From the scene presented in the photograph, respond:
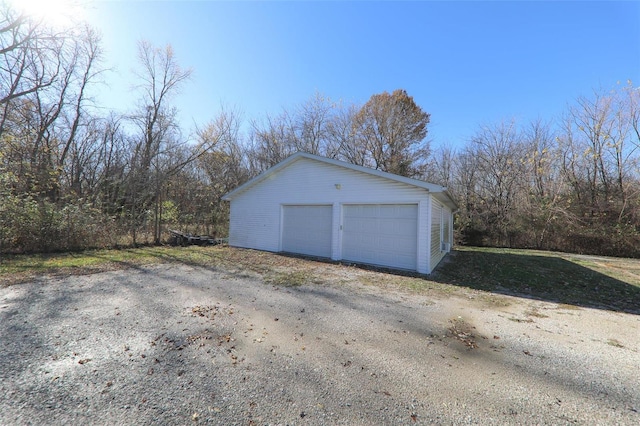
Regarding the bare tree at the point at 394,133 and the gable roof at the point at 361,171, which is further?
the bare tree at the point at 394,133

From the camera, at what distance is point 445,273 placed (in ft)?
24.5

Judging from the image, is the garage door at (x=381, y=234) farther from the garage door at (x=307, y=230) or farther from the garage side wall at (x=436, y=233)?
the garage door at (x=307, y=230)

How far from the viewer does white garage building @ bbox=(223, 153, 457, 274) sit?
752cm

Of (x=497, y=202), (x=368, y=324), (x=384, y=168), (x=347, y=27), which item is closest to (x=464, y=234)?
(x=497, y=202)

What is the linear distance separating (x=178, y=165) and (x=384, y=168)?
13.8m

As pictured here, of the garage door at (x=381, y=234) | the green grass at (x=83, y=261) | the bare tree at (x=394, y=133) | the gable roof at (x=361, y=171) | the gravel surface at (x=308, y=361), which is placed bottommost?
the gravel surface at (x=308, y=361)

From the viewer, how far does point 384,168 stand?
18594mm

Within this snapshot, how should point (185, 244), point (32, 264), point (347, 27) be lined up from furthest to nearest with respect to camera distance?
point (185, 244)
point (347, 27)
point (32, 264)

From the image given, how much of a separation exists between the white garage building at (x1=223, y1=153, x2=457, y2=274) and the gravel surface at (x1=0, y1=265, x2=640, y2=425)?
3.14 metres

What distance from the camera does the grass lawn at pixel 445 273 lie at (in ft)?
18.4

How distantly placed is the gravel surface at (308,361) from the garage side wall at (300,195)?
3.98 m

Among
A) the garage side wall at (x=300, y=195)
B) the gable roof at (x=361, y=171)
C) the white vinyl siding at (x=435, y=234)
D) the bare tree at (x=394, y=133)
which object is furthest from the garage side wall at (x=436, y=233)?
the bare tree at (x=394, y=133)

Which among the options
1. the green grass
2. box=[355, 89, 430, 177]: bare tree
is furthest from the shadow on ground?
box=[355, 89, 430, 177]: bare tree

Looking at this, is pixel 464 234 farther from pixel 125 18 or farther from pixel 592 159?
pixel 125 18
